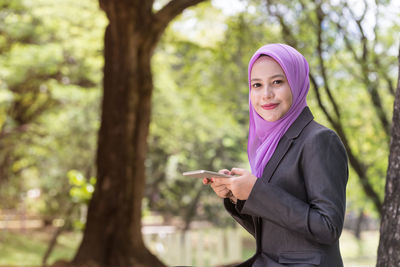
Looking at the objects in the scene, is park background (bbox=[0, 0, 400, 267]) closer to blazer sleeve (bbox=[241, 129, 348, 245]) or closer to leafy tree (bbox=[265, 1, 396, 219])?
leafy tree (bbox=[265, 1, 396, 219])

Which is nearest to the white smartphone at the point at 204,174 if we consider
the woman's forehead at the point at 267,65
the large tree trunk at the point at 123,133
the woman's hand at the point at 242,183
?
the woman's hand at the point at 242,183

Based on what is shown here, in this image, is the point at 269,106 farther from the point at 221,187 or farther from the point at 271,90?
the point at 221,187

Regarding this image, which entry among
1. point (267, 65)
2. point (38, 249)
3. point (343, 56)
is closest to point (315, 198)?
point (267, 65)

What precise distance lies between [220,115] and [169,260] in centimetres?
381

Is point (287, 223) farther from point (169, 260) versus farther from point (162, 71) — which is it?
point (162, 71)

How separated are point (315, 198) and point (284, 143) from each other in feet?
0.79

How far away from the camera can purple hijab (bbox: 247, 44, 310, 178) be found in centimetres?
182

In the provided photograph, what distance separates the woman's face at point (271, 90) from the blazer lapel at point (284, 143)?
0.20ft

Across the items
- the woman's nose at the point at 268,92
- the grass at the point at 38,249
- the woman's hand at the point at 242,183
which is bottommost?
the grass at the point at 38,249

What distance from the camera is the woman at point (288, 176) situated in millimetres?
1656

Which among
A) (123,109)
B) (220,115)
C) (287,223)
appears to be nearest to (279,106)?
(287,223)

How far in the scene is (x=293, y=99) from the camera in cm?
186

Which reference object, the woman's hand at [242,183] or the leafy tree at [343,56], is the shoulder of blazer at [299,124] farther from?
the leafy tree at [343,56]

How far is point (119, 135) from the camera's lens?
6914 millimetres
